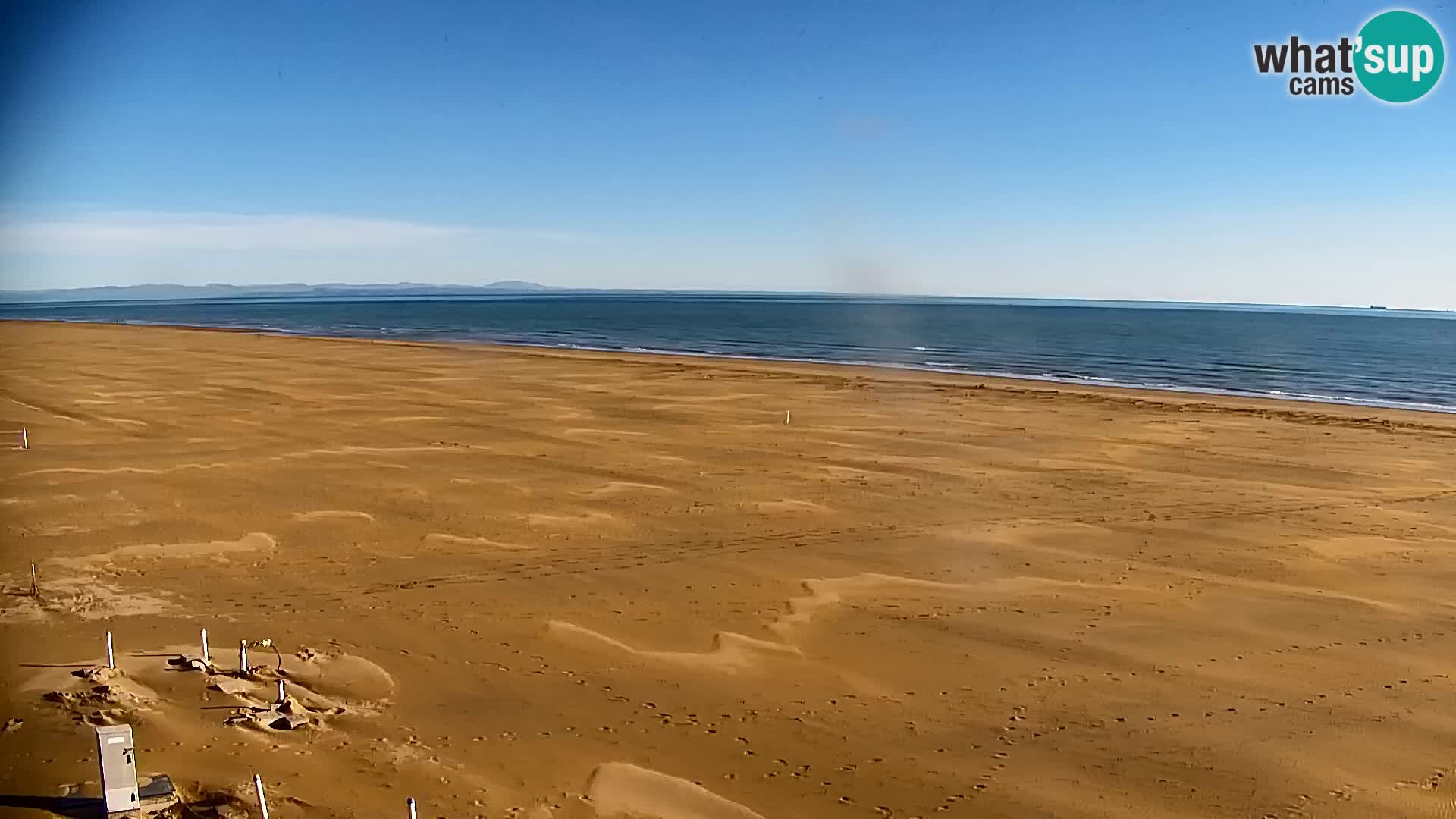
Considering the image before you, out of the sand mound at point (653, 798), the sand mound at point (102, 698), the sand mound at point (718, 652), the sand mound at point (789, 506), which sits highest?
the sand mound at point (102, 698)

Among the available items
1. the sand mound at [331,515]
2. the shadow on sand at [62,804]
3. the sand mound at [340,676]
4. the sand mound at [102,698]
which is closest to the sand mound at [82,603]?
the sand mound at [102,698]

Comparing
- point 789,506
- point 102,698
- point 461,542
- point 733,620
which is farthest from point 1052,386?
point 102,698

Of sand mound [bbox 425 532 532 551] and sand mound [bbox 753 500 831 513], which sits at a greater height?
sand mound [bbox 425 532 532 551]

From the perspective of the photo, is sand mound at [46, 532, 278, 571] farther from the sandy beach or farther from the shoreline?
the shoreline

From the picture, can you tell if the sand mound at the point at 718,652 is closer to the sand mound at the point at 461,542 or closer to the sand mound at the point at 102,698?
the sand mound at the point at 461,542

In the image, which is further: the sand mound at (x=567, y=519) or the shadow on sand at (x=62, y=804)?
the sand mound at (x=567, y=519)

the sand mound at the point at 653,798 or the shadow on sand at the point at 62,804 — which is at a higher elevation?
the shadow on sand at the point at 62,804

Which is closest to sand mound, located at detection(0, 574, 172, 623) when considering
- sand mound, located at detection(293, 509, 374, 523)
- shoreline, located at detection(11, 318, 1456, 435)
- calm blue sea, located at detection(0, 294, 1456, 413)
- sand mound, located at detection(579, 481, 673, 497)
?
sand mound, located at detection(293, 509, 374, 523)
